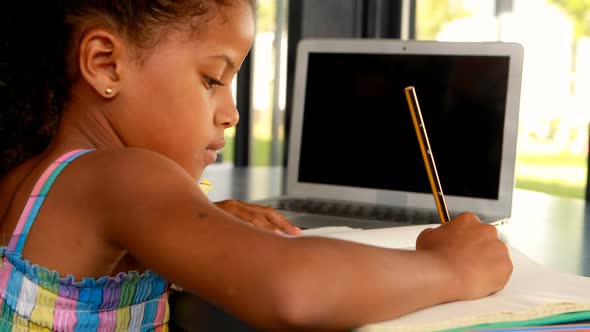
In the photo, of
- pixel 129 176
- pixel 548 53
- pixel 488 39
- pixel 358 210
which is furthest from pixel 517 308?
pixel 548 53

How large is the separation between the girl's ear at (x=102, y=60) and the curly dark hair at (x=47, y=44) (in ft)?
0.05

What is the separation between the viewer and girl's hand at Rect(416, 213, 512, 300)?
582 mm

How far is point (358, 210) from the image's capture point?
1282 millimetres

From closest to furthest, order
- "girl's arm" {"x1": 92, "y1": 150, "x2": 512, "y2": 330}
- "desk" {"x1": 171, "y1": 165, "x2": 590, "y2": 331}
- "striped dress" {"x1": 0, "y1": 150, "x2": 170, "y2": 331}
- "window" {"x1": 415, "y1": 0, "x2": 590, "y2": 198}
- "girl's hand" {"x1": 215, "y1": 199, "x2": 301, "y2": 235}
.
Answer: "girl's arm" {"x1": 92, "y1": 150, "x2": 512, "y2": 330}
"striped dress" {"x1": 0, "y1": 150, "x2": 170, "y2": 331}
"desk" {"x1": 171, "y1": 165, "x2": 590, "y2": 331}
"girl's hand" {"x1": 215, "y1": 199, "x2": 301, "y2": 235}
"window" {"x1": 415, "y1": 0, "x2": 590, "y2": 198}

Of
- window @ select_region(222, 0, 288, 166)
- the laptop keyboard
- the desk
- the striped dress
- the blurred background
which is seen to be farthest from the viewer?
window @ select_region(222, 0, 288, 166)

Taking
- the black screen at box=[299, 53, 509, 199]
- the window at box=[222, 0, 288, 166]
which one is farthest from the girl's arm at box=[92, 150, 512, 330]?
the window at box=[222, 0, 288, 166]

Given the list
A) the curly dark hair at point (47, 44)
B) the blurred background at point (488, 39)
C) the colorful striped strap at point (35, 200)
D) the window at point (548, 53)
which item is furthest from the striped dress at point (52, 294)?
the window at point (548, 53)

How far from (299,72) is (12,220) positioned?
2.81 feet

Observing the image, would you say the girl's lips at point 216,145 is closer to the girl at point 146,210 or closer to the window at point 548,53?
the girl at point 146,210

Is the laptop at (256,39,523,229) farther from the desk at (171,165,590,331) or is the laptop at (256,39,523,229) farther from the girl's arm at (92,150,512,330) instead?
the girl's arm at (92,150,512,330)

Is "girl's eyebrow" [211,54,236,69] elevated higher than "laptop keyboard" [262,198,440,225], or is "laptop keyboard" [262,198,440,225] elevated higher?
"girl's eyebrow" [211,54,236,69]

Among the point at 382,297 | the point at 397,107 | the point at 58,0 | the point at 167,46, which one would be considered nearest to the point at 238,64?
the point at 167,46

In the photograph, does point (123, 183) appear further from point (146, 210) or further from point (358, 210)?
point (358, 210)

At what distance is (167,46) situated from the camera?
690 millimetres
